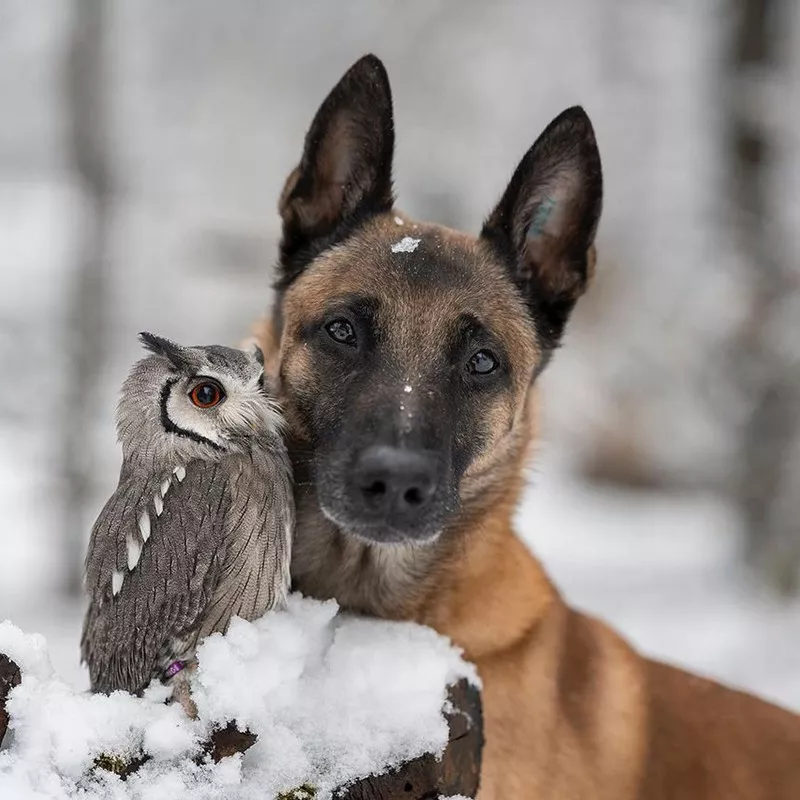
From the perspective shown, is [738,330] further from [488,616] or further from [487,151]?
[488,616]

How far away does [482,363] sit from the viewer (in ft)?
9.37

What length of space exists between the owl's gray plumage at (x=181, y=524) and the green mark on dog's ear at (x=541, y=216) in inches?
48.9

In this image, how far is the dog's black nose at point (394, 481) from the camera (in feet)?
7.73

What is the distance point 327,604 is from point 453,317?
94cm

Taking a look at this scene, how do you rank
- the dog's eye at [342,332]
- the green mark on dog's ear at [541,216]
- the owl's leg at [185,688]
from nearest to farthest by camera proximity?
the owl's leg at [185,688]
the dog's eye at [342,332]
the green mark on dog's ear at [541,216]

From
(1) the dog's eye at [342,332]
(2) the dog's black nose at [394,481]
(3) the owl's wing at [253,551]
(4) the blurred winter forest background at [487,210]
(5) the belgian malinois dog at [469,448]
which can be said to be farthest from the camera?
(4) the blurred winter forest background at [487,210]

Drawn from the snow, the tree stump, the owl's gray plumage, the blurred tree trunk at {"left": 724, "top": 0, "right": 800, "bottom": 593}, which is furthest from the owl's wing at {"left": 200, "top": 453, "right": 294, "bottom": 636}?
the blurred tree trunk at {"left": 724, "top": 0, "right": 800, "bottom": 593}

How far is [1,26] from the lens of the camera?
9.73 m

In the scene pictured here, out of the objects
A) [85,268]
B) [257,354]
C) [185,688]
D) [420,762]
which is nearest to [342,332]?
[257,354]

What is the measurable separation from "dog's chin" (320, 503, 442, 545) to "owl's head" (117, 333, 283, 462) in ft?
1.07

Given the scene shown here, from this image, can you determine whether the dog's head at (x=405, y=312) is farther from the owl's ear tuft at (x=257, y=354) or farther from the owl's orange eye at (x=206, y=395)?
the owl's orange eye at (x=206, y=395)

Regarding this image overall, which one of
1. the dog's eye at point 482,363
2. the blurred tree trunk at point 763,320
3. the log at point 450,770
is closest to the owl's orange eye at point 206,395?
the dog's eye at point 482,363

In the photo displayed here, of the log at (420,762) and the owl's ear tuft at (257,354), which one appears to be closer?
the log at (420,762)

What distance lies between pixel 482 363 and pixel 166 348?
1.03m
